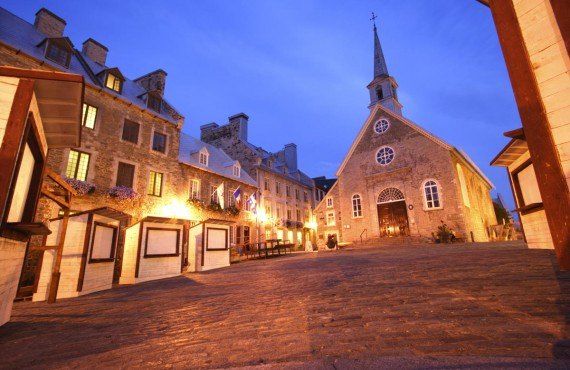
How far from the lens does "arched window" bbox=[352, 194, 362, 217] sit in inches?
935

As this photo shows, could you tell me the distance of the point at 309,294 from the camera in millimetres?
4941

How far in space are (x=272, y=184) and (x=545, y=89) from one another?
2770 cm

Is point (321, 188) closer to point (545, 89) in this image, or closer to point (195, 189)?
point (195, 189)

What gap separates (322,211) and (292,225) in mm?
6608

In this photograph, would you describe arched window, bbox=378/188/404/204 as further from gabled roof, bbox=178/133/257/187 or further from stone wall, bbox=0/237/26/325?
stone wall, bbox=0/237/26/325

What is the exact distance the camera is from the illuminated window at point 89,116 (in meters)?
14.7

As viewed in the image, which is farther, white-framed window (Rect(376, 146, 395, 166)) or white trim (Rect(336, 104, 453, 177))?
white-framed window (Rect(376, 146, 395, 166))

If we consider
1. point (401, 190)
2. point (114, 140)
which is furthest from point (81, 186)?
point (401, 190)

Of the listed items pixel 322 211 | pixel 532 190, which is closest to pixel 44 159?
pixel 532 190

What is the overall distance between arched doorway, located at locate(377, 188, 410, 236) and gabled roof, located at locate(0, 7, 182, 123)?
18514mm

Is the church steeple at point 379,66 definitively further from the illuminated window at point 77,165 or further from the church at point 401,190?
the illuminated window at point 77,165

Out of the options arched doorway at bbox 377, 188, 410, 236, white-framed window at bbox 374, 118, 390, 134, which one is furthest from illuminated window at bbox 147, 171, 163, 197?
white-framed window at bbox 374, 118, 390, 134

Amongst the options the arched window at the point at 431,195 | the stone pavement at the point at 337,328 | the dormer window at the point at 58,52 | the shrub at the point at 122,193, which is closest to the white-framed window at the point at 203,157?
the shrub at the point at 122,193

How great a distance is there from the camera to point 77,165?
14.1 metres
